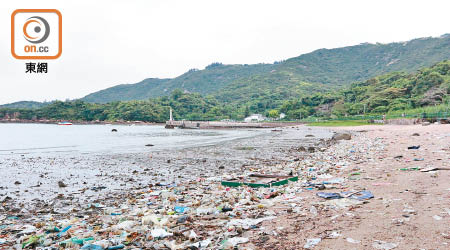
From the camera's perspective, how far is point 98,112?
143000 millimetres

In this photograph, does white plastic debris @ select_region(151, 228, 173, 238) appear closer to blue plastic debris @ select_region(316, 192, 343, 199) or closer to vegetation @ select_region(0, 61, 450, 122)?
blue plastic debris @ select_region(316, 192, 343, 199)

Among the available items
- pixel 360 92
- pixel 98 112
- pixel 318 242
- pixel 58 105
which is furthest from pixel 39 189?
pixel 58 105

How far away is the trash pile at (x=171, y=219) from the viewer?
408cm

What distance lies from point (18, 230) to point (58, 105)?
16172 centimetres

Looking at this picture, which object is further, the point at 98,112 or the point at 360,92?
the point at 98,112

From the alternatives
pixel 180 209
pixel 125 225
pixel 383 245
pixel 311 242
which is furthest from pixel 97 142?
pixel 383 245

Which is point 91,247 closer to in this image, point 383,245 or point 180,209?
point 180,209

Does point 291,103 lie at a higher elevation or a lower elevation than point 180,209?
higher

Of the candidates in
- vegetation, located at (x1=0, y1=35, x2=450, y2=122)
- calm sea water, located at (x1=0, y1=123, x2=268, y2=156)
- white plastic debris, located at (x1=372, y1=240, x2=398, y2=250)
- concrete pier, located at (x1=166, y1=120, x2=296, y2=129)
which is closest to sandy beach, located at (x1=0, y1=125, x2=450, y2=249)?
white plastic debris, located at (x1=372, y1=240, x2=398, y2=250)

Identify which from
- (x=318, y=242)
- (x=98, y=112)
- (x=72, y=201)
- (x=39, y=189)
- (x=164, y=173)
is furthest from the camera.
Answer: (x=98, y=112)

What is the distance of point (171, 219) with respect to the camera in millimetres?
5039

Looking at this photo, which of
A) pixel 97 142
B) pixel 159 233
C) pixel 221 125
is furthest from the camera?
pixel 221 125

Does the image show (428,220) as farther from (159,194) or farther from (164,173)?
(164,173)

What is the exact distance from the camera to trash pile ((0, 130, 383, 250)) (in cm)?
408
